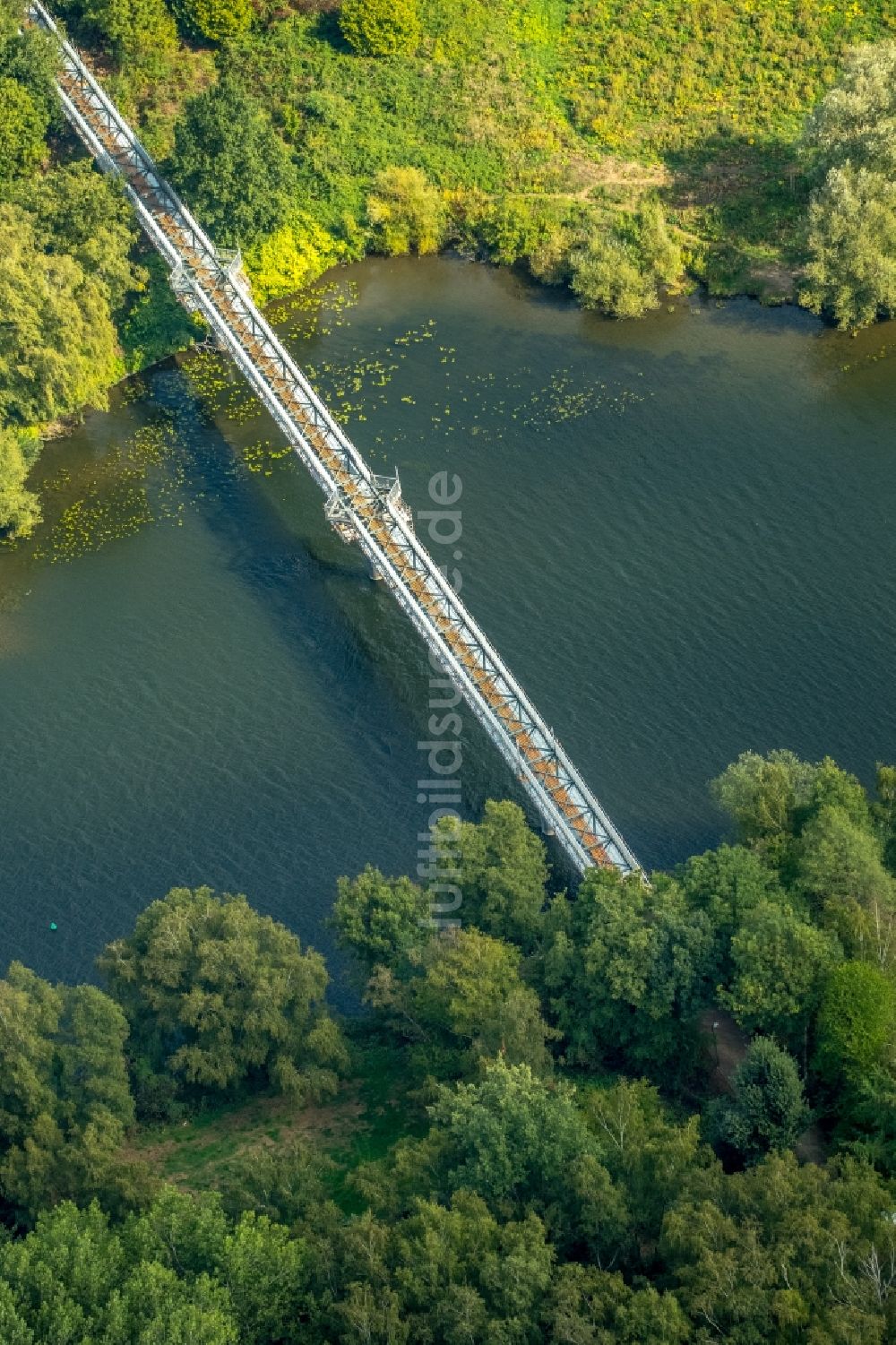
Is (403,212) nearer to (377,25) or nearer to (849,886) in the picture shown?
(377,25)

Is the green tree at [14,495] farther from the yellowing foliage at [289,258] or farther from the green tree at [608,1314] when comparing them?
the green tree at [608,1314]

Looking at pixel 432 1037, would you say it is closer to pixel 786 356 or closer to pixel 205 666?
pixel 205 666

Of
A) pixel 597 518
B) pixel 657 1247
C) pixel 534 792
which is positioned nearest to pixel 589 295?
pixel 597 518

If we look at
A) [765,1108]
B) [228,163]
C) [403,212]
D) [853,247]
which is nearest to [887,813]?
[765,1108]

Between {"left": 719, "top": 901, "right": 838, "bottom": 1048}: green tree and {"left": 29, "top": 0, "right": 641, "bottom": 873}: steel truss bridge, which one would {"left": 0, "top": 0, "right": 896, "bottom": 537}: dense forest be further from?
{"left": 719, "top": 901, "right": 838, "bottom": 1048}: green tree

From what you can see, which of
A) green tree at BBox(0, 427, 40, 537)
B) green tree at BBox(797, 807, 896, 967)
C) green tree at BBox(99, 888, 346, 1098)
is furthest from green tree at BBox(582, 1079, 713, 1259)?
green tree at BBox(0, 427, 40, 537)

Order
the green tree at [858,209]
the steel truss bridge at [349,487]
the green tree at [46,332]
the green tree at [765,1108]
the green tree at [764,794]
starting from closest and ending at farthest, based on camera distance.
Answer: the green tree at [765,1108]
the green tree at [764,794]
the steel truss bridge at [349,487]
the green tree at [46,332]
the green tree at [858,209]

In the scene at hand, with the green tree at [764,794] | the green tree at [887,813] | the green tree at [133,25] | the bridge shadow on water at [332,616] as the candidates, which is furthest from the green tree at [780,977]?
the green tree at [133,25]
